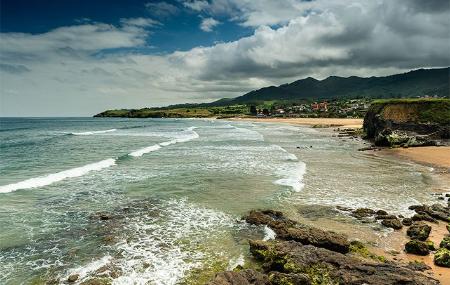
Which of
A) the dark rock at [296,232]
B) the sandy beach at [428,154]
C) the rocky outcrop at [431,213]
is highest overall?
the dark rock at [296,232]

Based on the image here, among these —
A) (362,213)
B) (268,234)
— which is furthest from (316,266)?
(362,213)

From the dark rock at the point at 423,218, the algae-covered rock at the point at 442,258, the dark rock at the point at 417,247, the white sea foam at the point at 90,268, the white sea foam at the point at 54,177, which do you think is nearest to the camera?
the white sea foam at the point at 90,268

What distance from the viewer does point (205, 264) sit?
15.0 metres

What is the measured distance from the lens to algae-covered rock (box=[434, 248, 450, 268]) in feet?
47.6

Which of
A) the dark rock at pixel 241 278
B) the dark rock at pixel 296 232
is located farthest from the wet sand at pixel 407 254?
the dark rock at pixel 241 278

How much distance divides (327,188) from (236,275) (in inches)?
683

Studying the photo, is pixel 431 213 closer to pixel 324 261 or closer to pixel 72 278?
pixel 324 261

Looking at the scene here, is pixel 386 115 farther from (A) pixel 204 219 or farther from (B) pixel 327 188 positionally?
(A) pixel 204 219

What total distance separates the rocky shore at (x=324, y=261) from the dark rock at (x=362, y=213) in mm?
1641

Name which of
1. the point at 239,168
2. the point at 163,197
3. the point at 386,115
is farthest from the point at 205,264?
the point at 386,115

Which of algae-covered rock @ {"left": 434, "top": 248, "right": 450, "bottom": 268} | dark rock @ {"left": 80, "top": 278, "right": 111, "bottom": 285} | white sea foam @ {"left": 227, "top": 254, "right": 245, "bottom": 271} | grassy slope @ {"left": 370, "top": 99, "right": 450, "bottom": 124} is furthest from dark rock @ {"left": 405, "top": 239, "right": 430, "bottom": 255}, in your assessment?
grassy slope @ {"left": 370, "top": 99, "right": 450, "bottom": 124}

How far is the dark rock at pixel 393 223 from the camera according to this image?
19234 mm

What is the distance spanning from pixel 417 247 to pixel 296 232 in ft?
17.1

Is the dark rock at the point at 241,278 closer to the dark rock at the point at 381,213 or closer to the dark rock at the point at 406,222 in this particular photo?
the dark rock at the point at 406,222
